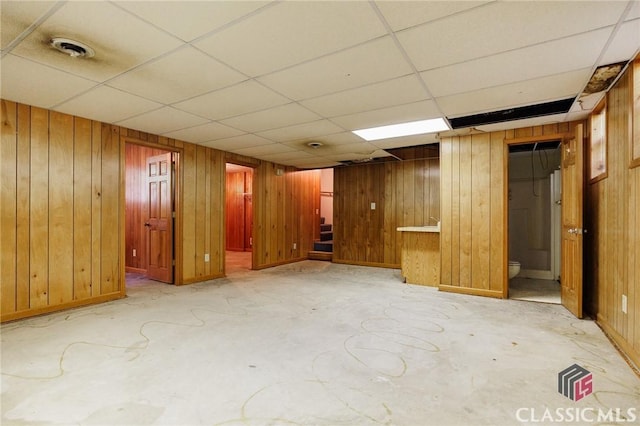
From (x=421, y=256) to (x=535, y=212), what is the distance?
258cm

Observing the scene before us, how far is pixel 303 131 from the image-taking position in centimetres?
428

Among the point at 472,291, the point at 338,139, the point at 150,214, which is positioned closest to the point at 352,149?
the point at 338,139

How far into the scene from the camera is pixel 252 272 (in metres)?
5.96

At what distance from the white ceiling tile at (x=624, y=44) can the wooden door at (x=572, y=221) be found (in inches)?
48.7

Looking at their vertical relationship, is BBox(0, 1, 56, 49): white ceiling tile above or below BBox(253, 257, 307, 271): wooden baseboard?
above

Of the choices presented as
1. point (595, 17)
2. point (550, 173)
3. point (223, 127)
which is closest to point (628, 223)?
point (595, 17)

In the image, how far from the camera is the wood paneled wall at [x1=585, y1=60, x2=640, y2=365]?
7.55 feet

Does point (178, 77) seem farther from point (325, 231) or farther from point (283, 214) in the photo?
point (325, 231)

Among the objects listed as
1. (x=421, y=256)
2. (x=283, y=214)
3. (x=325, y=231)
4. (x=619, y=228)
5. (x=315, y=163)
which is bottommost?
(x=421, y=256)

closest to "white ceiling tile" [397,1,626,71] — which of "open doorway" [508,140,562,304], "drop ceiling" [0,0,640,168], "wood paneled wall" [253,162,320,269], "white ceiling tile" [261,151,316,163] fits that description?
"drop ceiling" [0,0,640,168]

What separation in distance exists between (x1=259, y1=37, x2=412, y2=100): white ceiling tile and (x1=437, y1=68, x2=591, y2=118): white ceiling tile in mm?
903

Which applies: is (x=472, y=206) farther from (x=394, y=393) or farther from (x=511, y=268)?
(x=394, y=393)

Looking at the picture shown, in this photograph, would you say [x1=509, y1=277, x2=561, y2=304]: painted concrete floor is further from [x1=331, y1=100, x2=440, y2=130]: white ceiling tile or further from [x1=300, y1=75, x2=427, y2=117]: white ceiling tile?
[x1=300, y1=75, x2=427, y2=117]: white ceiling tile

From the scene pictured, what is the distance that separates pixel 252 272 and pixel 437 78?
15.2ft
